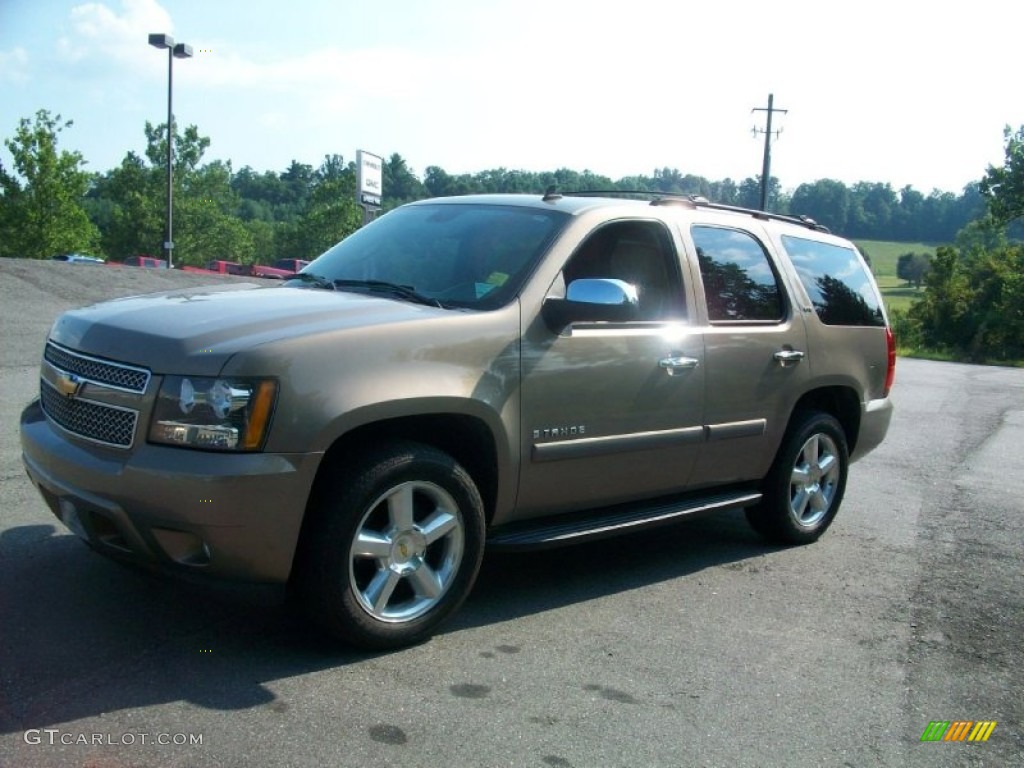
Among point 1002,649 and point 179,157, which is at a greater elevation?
point 179,157

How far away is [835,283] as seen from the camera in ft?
21.1

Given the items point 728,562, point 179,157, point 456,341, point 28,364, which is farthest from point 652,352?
point 179,157

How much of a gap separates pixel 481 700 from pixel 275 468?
3.70 ft

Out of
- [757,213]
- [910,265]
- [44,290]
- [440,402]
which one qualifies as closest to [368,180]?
[44,290]

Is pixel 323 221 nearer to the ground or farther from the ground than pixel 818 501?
farther from the ground

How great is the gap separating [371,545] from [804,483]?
3214mm

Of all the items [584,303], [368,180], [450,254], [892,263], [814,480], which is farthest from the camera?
[892,263]

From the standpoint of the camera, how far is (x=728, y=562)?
5828mm

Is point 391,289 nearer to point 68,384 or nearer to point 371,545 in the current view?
point 371,545

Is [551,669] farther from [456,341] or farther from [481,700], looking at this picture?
[456,341]

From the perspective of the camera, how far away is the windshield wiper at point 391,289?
14.7ft

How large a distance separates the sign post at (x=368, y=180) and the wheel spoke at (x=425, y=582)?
1645 cm

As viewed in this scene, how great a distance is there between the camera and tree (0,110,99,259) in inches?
1747

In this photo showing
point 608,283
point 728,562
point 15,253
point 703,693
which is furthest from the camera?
point 15,253
